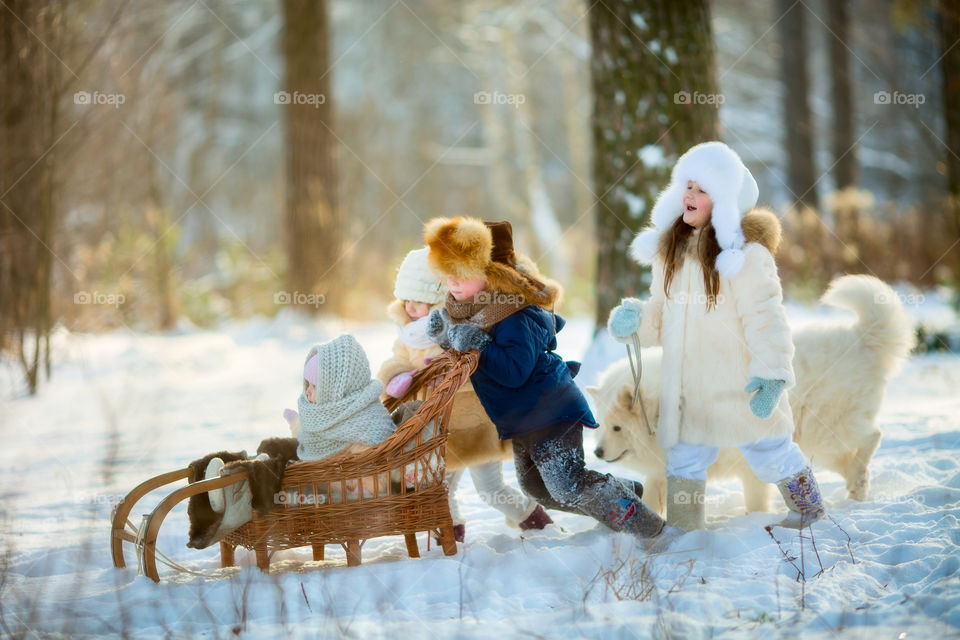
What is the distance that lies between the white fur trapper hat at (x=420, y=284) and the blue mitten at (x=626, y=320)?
823 mm

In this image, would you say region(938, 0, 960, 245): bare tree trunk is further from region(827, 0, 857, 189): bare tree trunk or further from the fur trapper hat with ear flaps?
the fur trapper hat with ear flaps

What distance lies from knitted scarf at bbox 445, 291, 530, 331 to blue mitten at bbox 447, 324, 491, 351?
88 mm

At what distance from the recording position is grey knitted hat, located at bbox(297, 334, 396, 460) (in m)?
3.36

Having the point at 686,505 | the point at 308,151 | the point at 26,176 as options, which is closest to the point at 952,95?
the point at 686,505

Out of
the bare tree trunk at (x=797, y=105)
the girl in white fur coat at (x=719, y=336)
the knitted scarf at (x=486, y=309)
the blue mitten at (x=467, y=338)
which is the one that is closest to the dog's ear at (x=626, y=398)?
the girl in white fur coat at (x=719, y=336)

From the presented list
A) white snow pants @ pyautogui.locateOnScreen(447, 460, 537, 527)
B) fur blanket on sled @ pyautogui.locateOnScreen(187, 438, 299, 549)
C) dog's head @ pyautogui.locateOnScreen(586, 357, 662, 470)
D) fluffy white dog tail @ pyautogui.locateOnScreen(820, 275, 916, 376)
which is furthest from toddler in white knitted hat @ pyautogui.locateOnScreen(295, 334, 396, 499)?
fluffy white dog tail @ pyautogui.locateOnScreen(820, 275, 916, 376)

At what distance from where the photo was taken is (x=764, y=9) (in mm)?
23625

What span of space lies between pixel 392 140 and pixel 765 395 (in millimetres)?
22954

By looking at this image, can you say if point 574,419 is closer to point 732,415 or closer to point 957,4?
point 732,415

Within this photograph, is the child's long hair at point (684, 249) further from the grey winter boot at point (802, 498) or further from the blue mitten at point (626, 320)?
the grey winter boot at point (802, 498)

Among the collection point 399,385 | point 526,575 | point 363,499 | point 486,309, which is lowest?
A: point 526,575

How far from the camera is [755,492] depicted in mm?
3918

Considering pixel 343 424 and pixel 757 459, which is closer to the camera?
pixel 343 424

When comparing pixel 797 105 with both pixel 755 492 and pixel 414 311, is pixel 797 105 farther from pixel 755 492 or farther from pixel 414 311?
pixel 414 311
